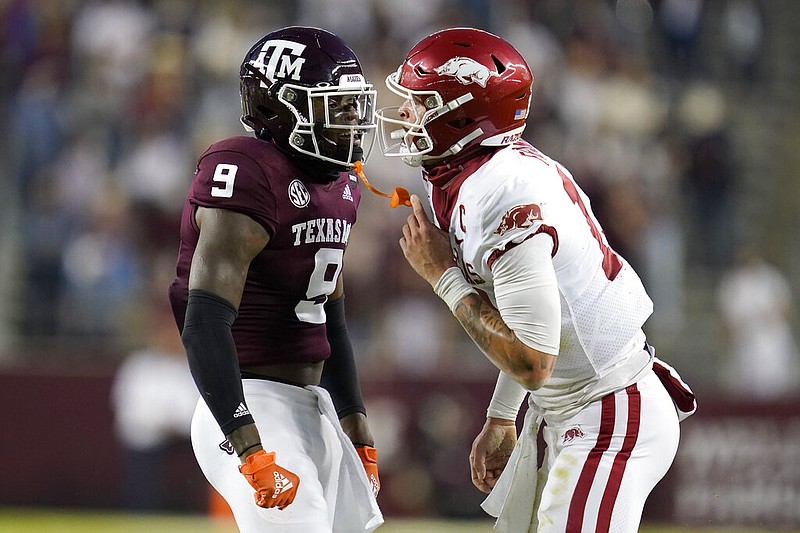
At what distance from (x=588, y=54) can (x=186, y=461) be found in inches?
211

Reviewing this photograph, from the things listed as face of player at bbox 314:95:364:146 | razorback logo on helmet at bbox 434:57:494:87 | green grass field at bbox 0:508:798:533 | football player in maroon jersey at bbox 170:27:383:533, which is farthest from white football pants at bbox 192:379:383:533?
green grass field at bbox 0:508:798:533

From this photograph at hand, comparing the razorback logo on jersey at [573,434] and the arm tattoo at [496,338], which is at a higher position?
the arm tattoo at [496,338]

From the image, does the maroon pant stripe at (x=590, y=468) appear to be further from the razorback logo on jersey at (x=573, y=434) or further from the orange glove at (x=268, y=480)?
the orange glove at (x=268, y=480)

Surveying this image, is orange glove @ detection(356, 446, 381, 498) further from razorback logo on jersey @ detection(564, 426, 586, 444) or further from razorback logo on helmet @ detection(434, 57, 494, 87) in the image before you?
razorback logo on helmet @ detection(434, 57, 494, 87)

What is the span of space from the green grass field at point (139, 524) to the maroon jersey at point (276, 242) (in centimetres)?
502

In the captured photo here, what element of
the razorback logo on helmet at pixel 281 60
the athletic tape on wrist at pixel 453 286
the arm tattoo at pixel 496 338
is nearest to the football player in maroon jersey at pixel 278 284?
the razorback logo on helmet at pixel 281 60

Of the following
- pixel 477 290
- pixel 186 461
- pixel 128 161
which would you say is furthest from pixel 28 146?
pixel 477 290

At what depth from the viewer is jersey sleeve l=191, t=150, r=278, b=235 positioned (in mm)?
3811

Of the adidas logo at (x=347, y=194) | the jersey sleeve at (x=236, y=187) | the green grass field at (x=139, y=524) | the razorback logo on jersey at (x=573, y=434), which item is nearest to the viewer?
the jersey sleeve at (x=236, y=187)

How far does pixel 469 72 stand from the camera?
13.1ft

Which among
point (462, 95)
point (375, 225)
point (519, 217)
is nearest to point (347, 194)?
point (462, 95)

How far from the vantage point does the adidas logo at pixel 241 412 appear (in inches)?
143

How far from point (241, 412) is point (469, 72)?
1.30 metres

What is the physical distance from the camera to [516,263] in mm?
3668
